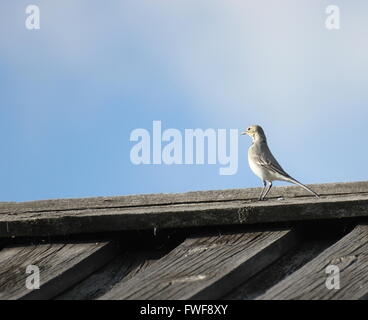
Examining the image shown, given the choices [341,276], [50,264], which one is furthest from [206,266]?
[50,264]

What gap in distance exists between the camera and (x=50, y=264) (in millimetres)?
3760

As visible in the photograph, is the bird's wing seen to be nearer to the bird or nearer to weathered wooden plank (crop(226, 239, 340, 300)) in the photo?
the bird

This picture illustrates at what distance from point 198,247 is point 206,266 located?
23 centimetres

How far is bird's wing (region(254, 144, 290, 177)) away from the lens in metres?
8.91

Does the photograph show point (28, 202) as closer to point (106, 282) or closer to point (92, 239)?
point (92, 239)

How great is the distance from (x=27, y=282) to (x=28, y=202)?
1300 millimetres

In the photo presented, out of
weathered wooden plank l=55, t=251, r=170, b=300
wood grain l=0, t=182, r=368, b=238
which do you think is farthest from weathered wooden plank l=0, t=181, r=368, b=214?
weathered wooden plank l=55, t=251, r=170, b=300

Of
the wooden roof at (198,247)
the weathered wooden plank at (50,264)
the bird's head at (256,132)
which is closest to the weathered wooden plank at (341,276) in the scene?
the wooden roof at (198,247)

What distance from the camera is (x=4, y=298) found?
136 inches

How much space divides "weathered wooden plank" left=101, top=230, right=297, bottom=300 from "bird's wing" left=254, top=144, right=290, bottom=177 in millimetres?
5213

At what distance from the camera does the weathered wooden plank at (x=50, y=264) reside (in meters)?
3.52

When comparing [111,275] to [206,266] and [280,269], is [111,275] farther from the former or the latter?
[280,269]

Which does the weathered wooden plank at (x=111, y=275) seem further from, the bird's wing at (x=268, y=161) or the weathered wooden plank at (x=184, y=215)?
the bird's wing at (x=268, y=161)
